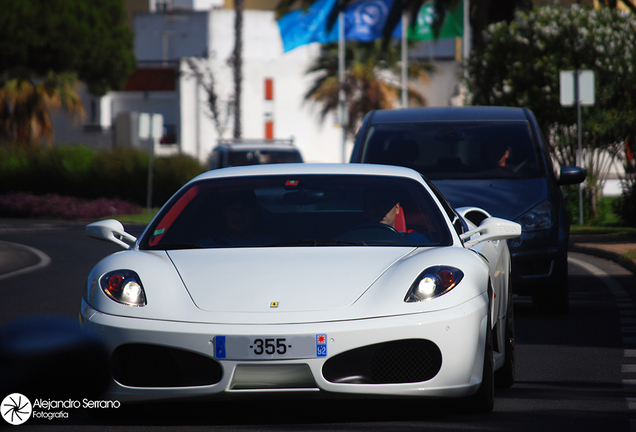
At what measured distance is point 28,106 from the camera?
170 ft

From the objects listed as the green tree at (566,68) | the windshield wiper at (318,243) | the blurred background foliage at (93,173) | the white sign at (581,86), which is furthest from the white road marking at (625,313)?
the blurred background foliage at (93,173)

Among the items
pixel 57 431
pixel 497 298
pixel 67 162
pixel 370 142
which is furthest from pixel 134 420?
pixel 67 162

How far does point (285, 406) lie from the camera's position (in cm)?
606

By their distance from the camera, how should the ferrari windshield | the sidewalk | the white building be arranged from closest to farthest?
the ferrari windshield, the sidewalk, the white building

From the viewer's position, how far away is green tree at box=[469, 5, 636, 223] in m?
→ 24.9

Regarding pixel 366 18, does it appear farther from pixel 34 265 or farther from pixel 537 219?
pixel 537 219

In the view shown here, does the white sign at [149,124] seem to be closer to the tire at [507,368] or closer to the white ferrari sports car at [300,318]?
the tire at [507,368]

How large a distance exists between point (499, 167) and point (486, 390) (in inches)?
207

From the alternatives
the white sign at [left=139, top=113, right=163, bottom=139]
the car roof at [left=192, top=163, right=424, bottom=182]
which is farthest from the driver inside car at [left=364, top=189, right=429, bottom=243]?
the white sign at [left=139, top=113, right=163, bottom=139]

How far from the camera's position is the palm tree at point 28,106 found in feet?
168

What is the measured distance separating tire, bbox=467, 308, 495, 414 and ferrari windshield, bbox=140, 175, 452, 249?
2.13ft

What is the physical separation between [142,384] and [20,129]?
47986 millimetres

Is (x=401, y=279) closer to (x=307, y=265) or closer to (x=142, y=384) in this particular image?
(x=307, y=265)

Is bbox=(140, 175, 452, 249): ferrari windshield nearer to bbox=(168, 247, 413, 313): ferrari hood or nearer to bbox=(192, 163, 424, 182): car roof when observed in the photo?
bbox=(192, 163, 424, 182): car roof
